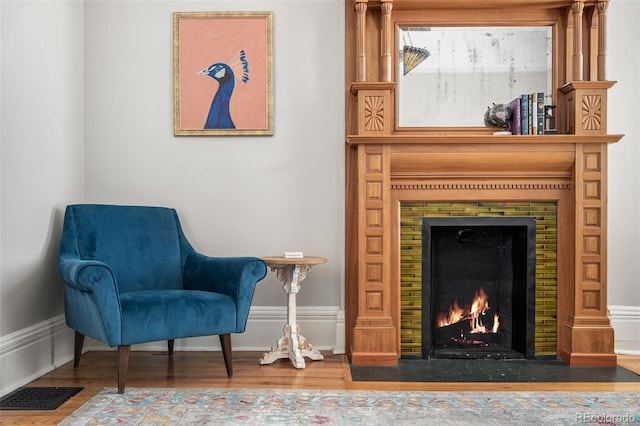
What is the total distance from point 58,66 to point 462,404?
2.89 metres

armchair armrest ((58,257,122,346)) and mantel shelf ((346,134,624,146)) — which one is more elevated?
mantel shelf ((346,134,624,146))

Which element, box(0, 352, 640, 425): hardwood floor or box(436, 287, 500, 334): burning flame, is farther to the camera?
box(436, 287, 500, 334): burning flame

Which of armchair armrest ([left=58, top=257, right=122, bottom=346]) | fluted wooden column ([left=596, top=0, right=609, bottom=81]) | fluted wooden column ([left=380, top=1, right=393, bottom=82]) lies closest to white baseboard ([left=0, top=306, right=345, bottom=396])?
armchair armrest ([left=58, top=257, right=122, bottom=346])

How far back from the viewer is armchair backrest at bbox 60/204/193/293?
10.5 ft

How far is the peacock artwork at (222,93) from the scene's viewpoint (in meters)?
3.71

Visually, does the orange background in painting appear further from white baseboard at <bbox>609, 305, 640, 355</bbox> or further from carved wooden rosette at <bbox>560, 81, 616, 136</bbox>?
white baseboard at <bbox>609, 305, 640, 355</bbox>

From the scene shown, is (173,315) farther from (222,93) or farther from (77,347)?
(222,93)

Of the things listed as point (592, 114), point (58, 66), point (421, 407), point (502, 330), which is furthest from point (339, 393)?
point (58, 66)

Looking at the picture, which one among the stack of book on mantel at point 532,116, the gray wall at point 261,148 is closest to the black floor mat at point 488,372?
the gray wall at point 261,148

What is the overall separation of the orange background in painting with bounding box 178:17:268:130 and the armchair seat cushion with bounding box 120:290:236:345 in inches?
48.5

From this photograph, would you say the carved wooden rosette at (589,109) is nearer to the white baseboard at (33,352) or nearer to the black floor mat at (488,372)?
the black floor mat at (488,372)

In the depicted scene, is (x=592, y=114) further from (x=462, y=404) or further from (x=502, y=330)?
(x=462, y=404)

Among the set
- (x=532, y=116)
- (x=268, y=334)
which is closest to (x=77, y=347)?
(x=268, y=334)

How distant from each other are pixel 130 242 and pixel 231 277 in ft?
2.23
